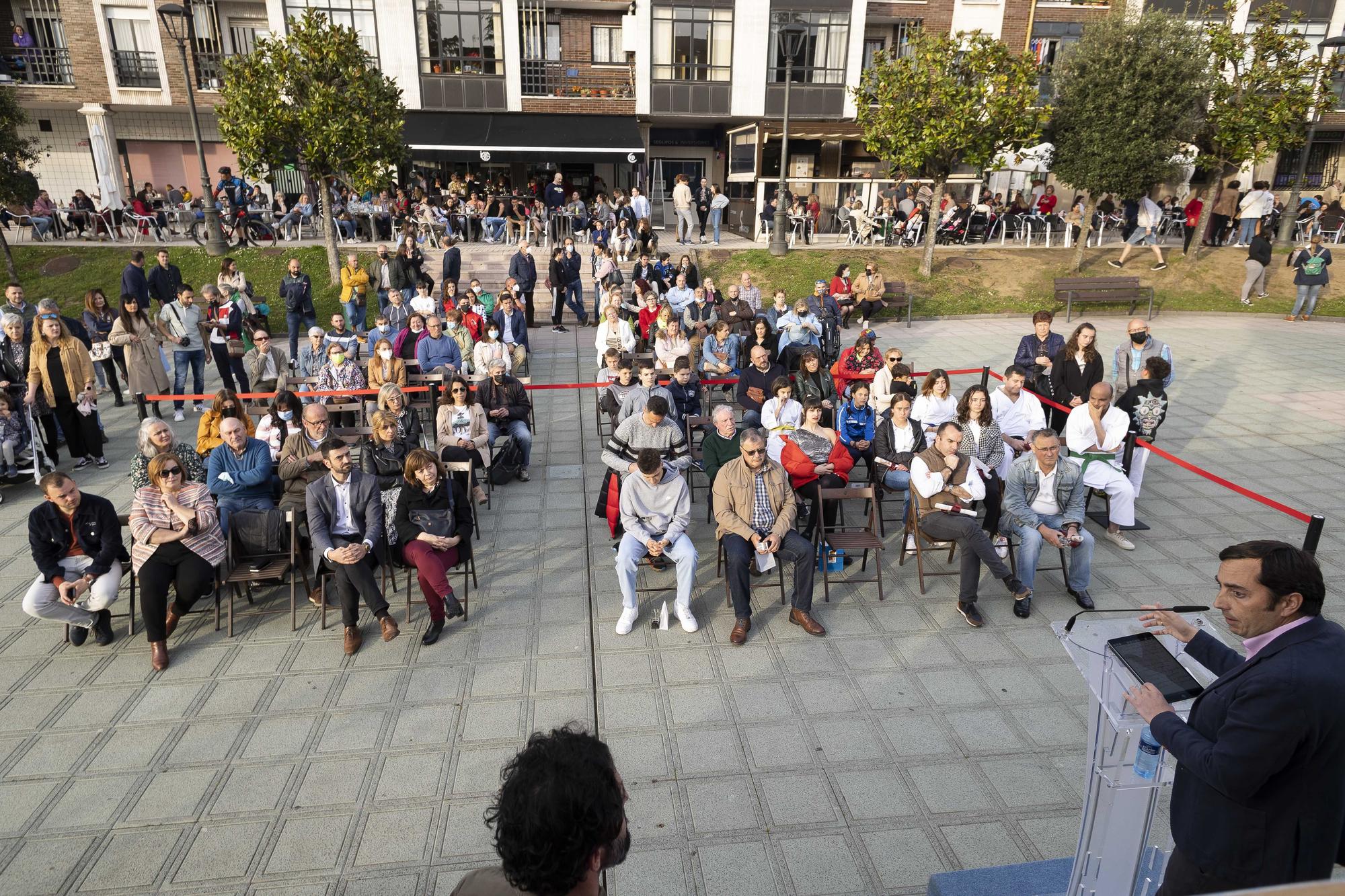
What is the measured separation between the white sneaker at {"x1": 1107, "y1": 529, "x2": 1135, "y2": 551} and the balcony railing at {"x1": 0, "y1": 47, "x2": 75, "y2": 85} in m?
31.2

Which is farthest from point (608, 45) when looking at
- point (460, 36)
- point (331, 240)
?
point (331, 240)

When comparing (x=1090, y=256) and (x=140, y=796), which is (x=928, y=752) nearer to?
(x=140, y=796)

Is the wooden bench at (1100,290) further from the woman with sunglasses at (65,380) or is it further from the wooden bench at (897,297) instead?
the woman with sunglasses at (65,380)

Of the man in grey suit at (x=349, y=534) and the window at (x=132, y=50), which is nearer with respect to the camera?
the man in grey suit at (x=349, y=534)

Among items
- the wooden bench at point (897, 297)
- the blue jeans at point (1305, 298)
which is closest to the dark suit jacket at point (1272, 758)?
the wooden bench at point (897, 297)

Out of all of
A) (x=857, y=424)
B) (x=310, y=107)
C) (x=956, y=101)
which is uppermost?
(x=956, y=101)

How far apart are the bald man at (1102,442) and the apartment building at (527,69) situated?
57.7 feet

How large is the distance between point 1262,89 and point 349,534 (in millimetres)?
20769

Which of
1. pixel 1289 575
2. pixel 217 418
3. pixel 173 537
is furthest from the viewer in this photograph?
pixel 217 418

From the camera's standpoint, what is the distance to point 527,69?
2602 centimetres

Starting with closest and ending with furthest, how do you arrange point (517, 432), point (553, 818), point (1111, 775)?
point (553, 818)
point (1111, 775)
point (517, 432)

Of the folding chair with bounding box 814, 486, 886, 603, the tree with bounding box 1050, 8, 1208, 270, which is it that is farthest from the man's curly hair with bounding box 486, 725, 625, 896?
the tree with bounding box 1050, 8, 1208, 270

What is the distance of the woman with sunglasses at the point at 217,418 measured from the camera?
7.20 m

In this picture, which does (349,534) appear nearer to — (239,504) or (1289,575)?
(239,504)
